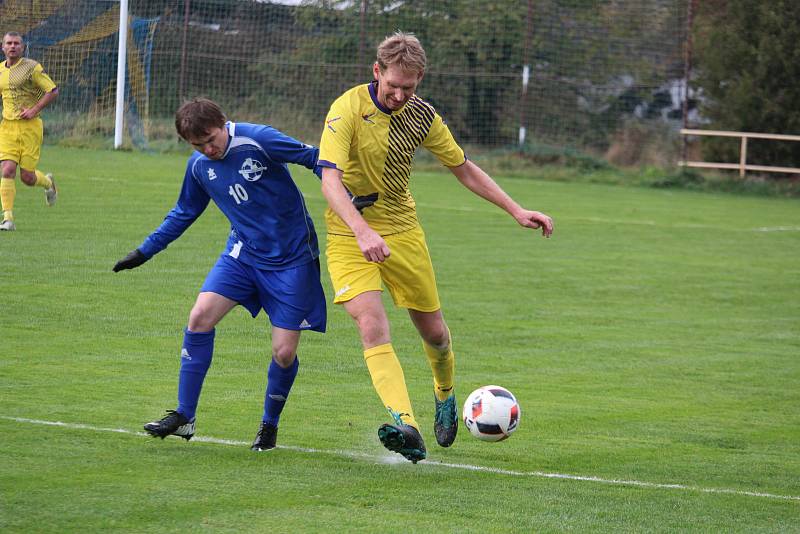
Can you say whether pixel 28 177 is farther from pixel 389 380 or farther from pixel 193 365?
pixel 389 380

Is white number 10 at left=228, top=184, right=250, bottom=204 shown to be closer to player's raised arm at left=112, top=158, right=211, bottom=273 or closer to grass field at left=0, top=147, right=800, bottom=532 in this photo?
player's raised arm at left=112, top=158, right=211, bottom=273

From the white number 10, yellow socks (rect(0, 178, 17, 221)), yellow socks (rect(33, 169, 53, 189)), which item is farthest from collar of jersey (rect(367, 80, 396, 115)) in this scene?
yellow socks (rect(33, 169, 53, 189))

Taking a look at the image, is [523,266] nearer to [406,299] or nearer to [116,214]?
[116,214]

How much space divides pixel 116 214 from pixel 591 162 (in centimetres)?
1698

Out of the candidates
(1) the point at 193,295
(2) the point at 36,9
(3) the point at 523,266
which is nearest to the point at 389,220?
(1) the point at 193,295

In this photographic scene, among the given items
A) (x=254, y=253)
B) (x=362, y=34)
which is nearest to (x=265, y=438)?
(x=254, y=253)

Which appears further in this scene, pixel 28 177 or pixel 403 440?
pixel 28 177

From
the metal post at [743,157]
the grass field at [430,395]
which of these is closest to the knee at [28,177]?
the grass field at [430,395]

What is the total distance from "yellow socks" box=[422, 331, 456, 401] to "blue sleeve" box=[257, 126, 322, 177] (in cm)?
121

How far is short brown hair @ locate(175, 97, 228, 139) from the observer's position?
595cm

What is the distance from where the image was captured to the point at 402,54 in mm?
5742

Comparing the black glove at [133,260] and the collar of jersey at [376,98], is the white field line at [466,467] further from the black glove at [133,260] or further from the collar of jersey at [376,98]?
the collar of jersey at [376,98]

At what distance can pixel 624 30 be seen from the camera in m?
31.7

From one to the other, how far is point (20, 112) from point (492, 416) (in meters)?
10.4
